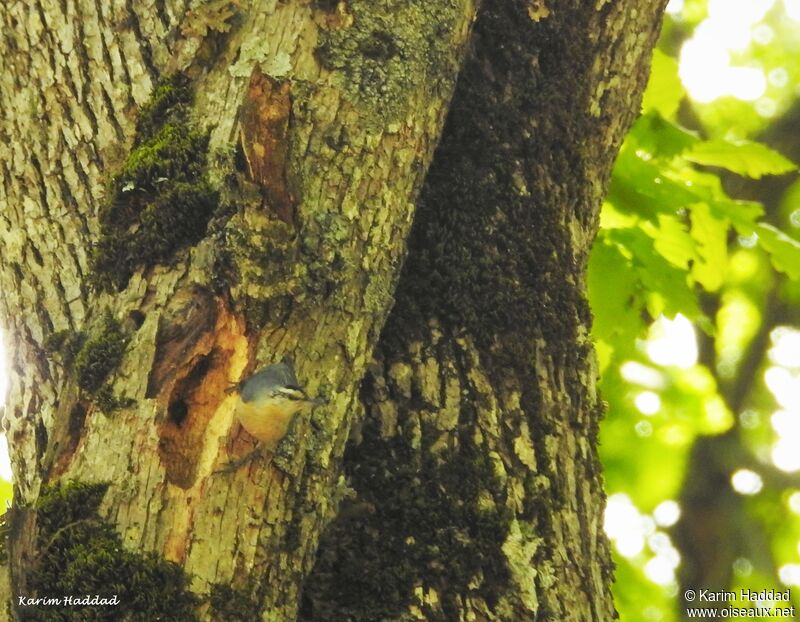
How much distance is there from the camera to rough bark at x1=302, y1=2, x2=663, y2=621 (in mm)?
2000

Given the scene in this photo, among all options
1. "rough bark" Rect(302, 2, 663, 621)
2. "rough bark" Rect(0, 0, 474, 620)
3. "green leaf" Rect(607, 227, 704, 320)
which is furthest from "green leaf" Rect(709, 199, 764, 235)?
"rough bark" Rect(0, 0, 474, 620)

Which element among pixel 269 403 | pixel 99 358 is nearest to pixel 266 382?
pixel 269 403

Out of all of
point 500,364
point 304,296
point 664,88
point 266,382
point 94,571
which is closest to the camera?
point 94,571

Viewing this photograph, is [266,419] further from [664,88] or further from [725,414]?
[725,414]

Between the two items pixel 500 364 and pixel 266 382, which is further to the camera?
pixel 500 364

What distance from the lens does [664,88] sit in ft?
12.8

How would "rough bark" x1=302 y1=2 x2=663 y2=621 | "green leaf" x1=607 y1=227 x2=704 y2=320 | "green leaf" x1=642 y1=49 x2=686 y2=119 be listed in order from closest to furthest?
"rough bark" x1=302 y1=2 x2=663 y2=621
"green leaf" x1=607 y1=227 x2=704 y2=320
"green leaf" x1=642 y1=49 x2=686 y2=119

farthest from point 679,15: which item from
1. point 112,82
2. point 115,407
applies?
point 115,407

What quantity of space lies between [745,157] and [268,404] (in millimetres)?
2536

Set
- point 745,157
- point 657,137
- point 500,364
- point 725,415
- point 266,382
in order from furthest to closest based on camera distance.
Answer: point 725,415 → point 657,137 → point 745,157 → point 500,364 → point 266,382

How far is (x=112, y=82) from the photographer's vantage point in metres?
2.22

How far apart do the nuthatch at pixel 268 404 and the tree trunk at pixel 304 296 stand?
36mm

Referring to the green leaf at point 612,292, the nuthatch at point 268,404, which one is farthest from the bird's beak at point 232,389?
the green leaf at point 612,292

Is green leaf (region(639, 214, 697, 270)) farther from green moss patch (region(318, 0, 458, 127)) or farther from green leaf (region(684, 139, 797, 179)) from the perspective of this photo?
green moss patch (region(318, 0, 458, 127))
